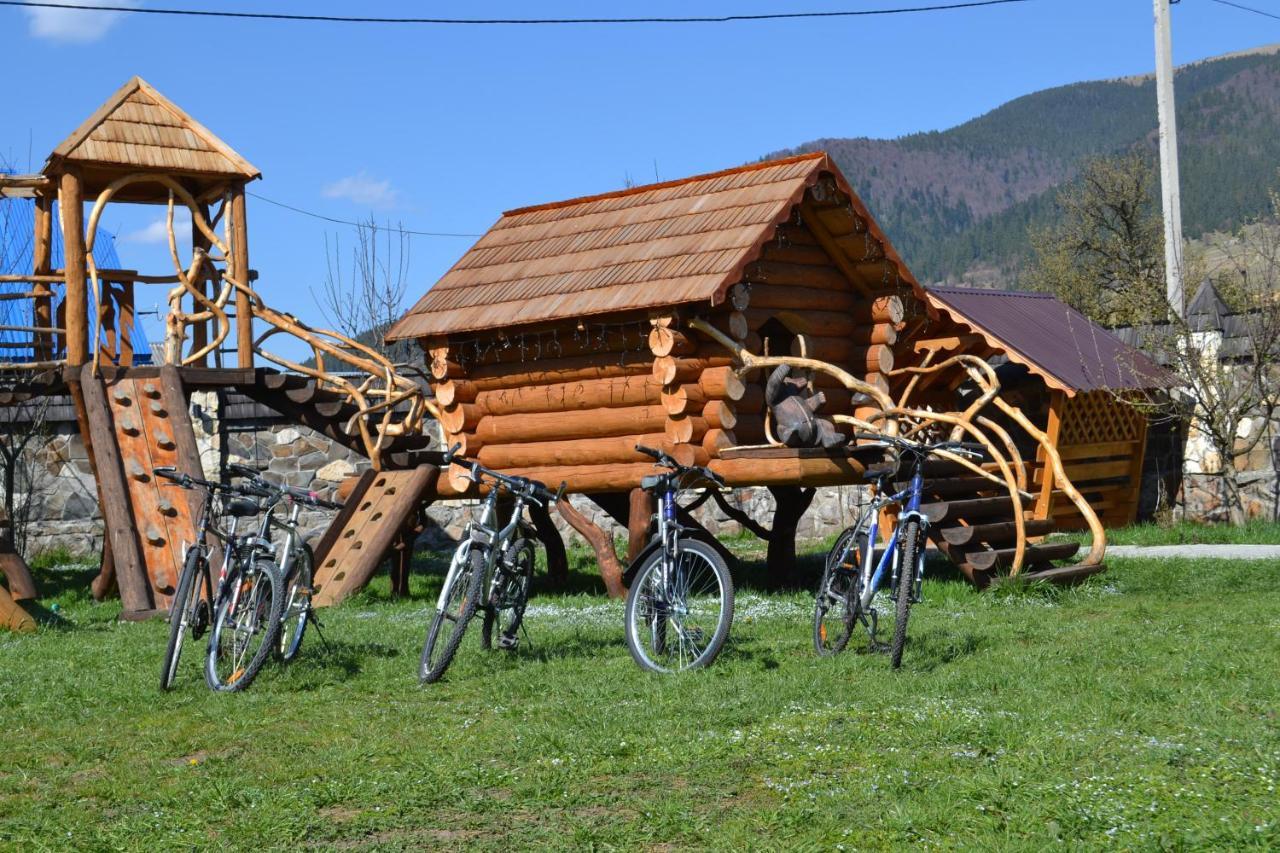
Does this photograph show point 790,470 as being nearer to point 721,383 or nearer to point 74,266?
point 721,383

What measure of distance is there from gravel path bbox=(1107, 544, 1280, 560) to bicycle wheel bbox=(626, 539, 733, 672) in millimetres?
6703

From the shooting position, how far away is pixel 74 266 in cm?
1420

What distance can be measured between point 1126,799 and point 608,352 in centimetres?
879

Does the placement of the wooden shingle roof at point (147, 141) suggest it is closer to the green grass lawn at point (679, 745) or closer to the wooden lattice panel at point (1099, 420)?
the green grass lawn at point (679, 745)

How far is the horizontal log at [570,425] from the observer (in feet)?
42.6

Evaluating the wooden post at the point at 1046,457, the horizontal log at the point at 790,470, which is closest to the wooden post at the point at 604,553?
the horizontal log at the point at 790,470

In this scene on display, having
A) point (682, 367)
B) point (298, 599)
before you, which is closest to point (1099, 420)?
point (682, 367)

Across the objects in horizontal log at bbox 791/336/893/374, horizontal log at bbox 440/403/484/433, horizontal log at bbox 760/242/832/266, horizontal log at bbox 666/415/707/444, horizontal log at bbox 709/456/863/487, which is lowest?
horizontal log at bbox 709/456/863/487

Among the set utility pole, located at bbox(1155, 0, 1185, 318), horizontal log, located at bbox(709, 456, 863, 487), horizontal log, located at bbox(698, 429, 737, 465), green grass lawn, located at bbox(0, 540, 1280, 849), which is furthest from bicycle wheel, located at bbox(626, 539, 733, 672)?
utility pole, located at bbox(1155, 0, 1185, 318)

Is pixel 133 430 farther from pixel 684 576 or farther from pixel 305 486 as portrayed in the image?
pixel 684 576

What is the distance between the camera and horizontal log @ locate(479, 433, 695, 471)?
41.6ft

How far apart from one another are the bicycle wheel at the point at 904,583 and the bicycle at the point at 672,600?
90 centimetres

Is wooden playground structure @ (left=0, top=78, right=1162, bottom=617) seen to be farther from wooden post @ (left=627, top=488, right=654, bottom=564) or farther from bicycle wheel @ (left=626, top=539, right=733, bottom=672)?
bicycle wheel @ (left=626, top=539, right=733, bottom=672)

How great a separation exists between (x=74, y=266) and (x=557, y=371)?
4.87 m
